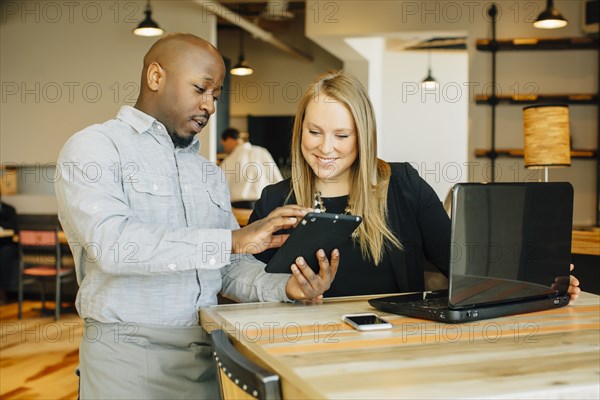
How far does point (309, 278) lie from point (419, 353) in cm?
55

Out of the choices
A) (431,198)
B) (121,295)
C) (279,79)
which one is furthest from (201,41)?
(279,79)

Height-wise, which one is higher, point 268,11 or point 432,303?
point 268,11

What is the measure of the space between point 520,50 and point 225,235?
5843 millimetres

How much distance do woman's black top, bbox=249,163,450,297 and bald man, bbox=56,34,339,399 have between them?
1.07ft

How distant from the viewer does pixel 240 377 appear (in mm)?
1214

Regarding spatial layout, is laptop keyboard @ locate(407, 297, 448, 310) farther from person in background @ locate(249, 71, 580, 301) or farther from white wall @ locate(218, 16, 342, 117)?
white wall @ locate(218, 16, 342, 117)

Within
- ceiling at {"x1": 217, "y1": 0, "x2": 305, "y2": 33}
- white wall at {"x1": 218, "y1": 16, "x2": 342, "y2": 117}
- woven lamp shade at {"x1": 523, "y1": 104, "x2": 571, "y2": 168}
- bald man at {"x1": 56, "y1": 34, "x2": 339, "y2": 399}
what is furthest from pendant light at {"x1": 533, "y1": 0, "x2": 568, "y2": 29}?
white wall at {"x1": 218, "y1": 16, "x2": 342, "y2": 117}

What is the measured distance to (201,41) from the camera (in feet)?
6.12

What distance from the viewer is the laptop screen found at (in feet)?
4.96

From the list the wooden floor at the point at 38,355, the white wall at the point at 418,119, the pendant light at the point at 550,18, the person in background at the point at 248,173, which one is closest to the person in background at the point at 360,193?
the wooden floor at the point at 38,355

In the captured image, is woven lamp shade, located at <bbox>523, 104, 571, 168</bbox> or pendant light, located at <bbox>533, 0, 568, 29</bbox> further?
pendant light, located at <bbox>533, 0, 568, 29</bbox>

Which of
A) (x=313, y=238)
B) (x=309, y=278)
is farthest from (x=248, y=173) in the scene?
(x=313, y=238)

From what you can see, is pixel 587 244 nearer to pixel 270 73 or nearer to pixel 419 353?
pixel 419 353

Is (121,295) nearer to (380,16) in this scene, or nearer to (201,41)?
(201,41)
